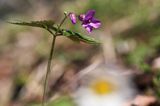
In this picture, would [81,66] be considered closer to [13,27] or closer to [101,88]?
[101,88]

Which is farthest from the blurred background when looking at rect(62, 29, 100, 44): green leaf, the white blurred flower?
rect(62, 29, 100, 44): green leaf

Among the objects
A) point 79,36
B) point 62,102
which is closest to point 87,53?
point 62,102

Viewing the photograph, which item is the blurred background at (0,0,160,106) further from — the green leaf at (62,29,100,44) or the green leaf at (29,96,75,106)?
the green leaf at (62,29,100,44)

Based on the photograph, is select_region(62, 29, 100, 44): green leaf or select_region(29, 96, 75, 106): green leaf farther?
select_region(29, 96, 75, 106): green leaf

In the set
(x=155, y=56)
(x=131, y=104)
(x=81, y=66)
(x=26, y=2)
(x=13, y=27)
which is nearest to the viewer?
(x=131, y=104)

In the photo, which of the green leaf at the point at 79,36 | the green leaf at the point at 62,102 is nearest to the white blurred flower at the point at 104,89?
the green leaf at the point at 62,102

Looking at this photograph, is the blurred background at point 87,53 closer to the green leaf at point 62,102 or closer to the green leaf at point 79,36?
the green leaf at point 62,102

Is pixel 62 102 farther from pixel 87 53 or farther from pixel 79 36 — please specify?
pixel 87 53

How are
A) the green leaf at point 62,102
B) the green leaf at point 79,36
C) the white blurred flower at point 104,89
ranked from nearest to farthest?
1. the green leaf at point 79,36
2. the white blurred flower at point 104,89
3. the green leaf at point 62,102

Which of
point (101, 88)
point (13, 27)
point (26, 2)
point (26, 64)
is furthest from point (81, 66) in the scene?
point (26, 2)
